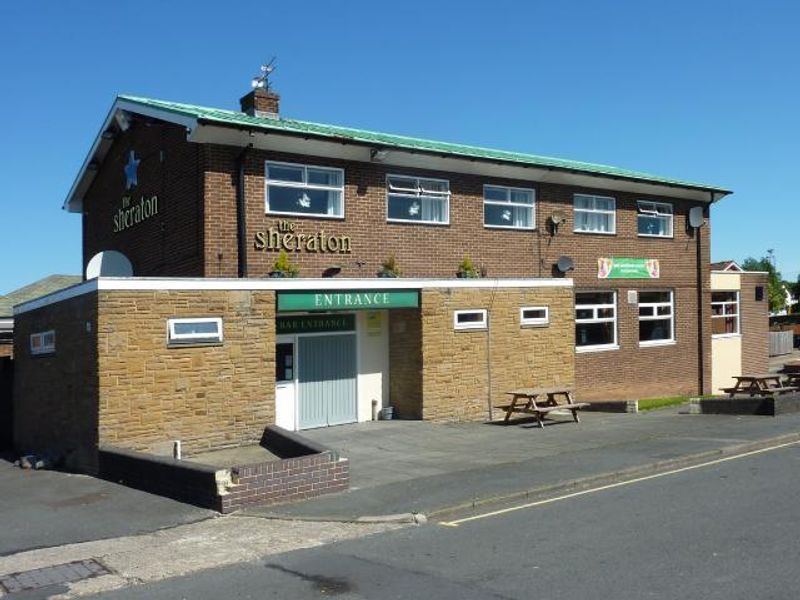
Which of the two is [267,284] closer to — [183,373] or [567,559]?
[183,373]

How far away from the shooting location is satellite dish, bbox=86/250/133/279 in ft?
53.2

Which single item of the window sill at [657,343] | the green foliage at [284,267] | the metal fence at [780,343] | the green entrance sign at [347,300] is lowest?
the metal fence at [780,343]


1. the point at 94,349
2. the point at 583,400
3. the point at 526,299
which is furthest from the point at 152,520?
the point at 583,400

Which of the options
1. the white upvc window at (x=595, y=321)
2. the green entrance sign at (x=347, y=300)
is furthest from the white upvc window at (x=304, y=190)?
the white upvc window at (x=595, y=321)

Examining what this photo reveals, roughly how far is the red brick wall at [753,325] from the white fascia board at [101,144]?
790 inches

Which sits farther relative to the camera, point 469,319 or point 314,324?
point 469,319

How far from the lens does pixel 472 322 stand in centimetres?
1717

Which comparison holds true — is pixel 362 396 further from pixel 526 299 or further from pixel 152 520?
pixel 152 520

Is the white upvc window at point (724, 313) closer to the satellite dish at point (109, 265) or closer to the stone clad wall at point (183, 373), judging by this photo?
the stone clad wall at point (183, 373)

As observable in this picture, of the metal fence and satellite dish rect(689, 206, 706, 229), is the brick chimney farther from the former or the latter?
the metal fence

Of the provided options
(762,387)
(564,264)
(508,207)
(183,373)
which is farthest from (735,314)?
(183,373)

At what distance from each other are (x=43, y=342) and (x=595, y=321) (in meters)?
13.8

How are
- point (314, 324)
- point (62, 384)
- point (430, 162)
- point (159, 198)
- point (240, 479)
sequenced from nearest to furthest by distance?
point (240, 479) → point (62, 384) → point (314, 324) → point (159, 198) → point (430, 162)

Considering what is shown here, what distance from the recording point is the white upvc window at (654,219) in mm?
23188
